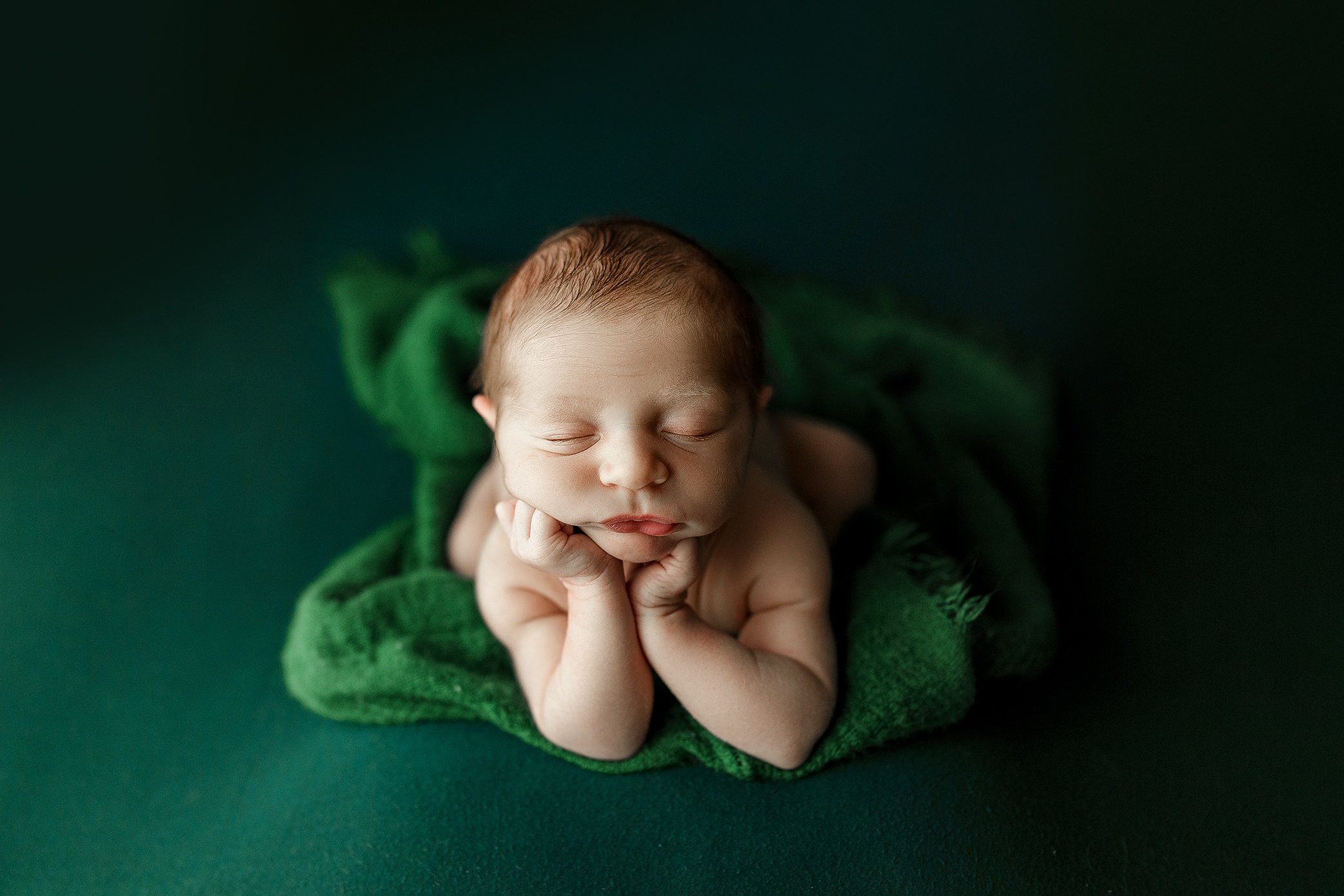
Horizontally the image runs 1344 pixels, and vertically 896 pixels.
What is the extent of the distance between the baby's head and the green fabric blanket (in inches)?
9.0

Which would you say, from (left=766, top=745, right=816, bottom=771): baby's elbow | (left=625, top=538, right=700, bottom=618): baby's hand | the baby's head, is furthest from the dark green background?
the baby's head

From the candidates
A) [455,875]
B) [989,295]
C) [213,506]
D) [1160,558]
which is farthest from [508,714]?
[989,295]

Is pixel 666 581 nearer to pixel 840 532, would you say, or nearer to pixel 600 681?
pixel 600 681

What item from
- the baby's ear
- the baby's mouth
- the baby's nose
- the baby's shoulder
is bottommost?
the baby's shoulder

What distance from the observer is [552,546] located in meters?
0.82

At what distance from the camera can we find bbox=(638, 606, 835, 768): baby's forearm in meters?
0.88

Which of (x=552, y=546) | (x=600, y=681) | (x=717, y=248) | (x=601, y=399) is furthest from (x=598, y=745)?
(x=717, y=248)

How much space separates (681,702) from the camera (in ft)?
3.05

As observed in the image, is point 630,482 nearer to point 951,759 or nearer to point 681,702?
point 681,702

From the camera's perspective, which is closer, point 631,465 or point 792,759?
point 631,465

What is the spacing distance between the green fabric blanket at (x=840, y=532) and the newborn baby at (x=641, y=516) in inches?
1.8

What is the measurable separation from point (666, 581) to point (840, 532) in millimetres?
325

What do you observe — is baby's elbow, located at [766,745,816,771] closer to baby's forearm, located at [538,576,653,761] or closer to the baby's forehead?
baby's forearm, located at [538,576,653,761]

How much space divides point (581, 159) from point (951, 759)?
108 centimetres
